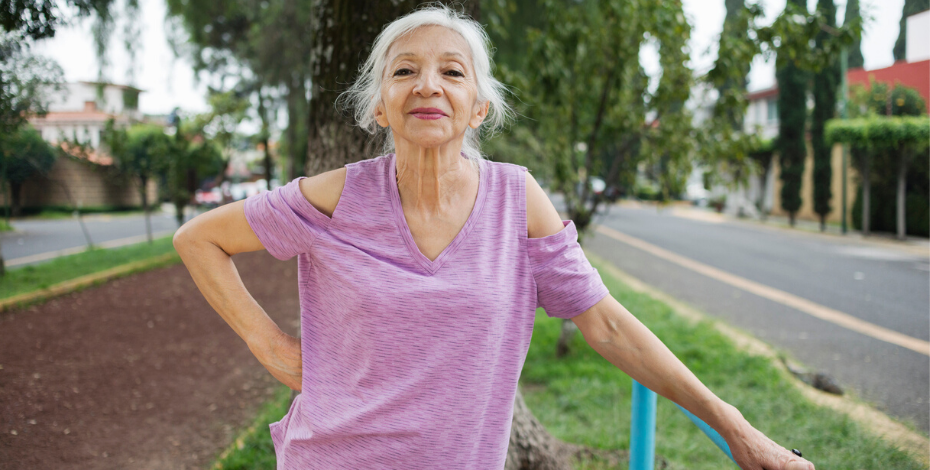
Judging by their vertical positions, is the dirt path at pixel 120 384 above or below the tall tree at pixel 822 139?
below

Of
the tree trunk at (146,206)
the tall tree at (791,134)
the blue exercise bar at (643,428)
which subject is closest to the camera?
the blue exercise bar at (643,428)

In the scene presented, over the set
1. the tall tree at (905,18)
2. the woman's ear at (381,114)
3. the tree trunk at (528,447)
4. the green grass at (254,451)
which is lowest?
the green grass at (254,451)

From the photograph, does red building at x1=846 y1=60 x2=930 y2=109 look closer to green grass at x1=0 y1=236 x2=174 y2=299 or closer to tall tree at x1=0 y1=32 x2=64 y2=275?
tall tree at x1=0 y1=32 x2=64 y2=275

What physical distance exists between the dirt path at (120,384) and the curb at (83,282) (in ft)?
0.25

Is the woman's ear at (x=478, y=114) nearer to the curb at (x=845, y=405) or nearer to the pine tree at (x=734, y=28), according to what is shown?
the curb at (x=845, y=405)

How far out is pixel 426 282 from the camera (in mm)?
1207

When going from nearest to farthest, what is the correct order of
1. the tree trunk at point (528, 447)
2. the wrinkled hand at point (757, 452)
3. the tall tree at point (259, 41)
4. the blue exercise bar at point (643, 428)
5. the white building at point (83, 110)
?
1. the wrinkled hand at point (757, 452)
2. the blue exercise bar at point (643, 428)
3. the tree trunk at point (528, 447)
4. the white building at point (83, 110)
5. the tall tree at point (259, 41)

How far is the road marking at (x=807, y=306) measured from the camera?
5384 mm

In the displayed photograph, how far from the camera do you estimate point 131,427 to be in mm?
3592

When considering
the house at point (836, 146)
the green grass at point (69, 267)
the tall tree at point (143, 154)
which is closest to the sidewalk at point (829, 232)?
the house at point (836, 146)

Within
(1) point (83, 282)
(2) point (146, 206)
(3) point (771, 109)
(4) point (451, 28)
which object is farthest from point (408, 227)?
(3) point (771, 109)

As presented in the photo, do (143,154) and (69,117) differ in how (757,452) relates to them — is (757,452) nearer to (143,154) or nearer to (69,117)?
(69,117)

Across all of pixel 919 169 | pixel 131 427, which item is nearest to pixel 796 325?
pixel 919 169

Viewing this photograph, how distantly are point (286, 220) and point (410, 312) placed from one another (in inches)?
14.3
